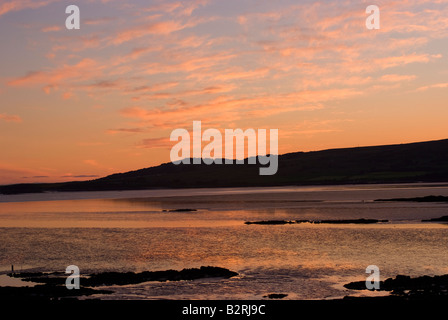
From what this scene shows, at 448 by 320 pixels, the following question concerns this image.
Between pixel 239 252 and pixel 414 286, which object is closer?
pixel 414 286

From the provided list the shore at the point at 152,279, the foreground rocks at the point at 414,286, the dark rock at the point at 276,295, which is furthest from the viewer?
the dark rock at the point at 276,295

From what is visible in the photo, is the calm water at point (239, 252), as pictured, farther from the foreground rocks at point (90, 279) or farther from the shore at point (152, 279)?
the foreground rocks at point (90, 279)

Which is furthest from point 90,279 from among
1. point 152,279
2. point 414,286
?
point 414,286

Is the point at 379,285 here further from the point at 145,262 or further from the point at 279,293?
the point at 145,262

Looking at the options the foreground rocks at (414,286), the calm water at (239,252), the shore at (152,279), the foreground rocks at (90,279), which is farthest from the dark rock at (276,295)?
the foreground rocks at (90,279)

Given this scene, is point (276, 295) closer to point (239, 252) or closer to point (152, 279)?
point (152, 279)

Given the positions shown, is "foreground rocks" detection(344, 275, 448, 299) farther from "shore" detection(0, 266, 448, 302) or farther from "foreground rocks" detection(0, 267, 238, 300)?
"foreground rocks" detection(0, 267, 238, 300)

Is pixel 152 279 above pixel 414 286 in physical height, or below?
below

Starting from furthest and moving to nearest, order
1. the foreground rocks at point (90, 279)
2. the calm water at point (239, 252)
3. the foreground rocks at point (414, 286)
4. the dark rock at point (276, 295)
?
the calm water at point (239, 252) < the foreground rocks at point (90, 279) < the dark rock at point (276, 295) < the foreground rocks at point (414, 286)

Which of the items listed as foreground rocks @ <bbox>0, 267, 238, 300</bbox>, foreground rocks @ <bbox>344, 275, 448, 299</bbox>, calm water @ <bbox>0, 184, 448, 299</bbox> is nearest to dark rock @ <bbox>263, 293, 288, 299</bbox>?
calm water @ <bbox>0, 184, 448, 299</bbox>

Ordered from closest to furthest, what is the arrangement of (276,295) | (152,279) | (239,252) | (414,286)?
(276,295) → (414,286) → (152,279) → (239,252)

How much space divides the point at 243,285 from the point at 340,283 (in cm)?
675

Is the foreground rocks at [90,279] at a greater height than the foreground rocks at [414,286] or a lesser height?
lesser
